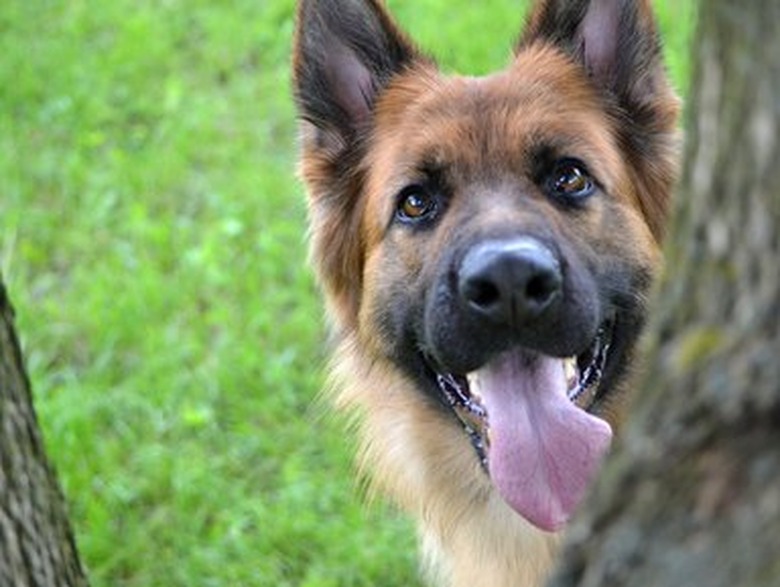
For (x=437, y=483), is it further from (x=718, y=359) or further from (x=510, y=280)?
(x=718, y=359)

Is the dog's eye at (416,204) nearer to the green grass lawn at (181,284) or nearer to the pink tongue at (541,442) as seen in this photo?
the pink tongue at (541,442)

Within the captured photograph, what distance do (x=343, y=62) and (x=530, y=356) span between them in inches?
49.5

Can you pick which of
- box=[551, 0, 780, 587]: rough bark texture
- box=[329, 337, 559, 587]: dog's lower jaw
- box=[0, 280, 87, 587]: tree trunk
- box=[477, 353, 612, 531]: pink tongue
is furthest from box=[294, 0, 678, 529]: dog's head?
box=[551, 0, 780, 587]: rough bark texture

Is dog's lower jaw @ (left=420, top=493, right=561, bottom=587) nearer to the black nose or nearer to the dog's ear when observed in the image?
the black nose

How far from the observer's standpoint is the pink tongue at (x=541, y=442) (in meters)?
3.91

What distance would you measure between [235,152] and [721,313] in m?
5.90

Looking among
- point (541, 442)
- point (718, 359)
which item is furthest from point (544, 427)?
point (718, 359)

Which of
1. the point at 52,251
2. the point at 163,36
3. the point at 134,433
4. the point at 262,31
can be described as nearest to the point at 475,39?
the point at 262,31

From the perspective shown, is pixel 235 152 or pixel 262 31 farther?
pixel 262 31

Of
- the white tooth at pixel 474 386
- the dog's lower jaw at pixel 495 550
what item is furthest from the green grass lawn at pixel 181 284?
the white tooth at pixel 474 386

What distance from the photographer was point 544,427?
3.93m

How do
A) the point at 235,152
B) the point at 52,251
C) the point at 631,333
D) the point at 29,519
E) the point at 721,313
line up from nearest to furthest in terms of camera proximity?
the point at 721,313, the point at 29,519, the point at 631,333, the point at 52,251, the point at 235,152

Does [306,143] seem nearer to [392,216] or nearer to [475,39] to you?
[392,216]

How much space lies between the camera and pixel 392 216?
14.2ft
